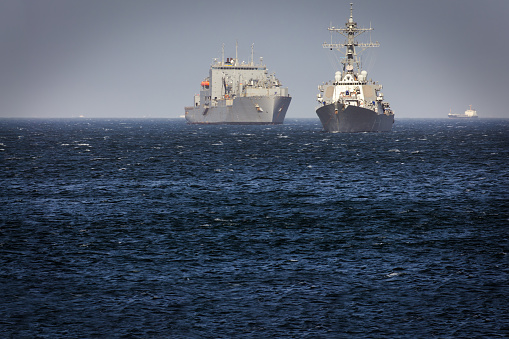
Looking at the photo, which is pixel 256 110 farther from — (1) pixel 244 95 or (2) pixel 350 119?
(2) pixel 350 119

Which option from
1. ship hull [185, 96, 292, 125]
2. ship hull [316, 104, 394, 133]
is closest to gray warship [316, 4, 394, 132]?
ship hull [316, 104, 394, 133]

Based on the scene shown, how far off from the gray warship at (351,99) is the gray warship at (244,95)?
57205 mm

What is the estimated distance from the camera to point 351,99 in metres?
108

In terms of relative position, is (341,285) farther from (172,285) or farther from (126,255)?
(126,255)

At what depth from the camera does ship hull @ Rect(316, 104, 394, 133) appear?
110 m

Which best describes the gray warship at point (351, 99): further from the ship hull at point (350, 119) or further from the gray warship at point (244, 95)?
the gray warship at point (244, 95)

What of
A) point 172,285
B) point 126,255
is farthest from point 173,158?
point 172,285

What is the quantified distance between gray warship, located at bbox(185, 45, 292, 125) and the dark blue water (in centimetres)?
12953

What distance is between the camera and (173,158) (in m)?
69.6

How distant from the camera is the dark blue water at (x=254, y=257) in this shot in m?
16.7

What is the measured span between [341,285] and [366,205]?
54.8 ft

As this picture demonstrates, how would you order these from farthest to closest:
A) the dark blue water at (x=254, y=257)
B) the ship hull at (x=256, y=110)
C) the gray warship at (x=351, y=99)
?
1. the ship hull at (x=256, y=110)
2. the gray warship at (x=351, y=99)
3. the dark blue water at (x=254, y=257)

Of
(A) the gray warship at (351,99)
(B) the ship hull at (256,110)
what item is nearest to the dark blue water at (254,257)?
(A) the gray warship at (351,99)

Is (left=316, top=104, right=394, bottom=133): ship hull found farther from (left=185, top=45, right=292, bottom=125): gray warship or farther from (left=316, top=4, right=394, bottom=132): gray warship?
(left=185, top=45, right=292, bottom=125): gray warship
